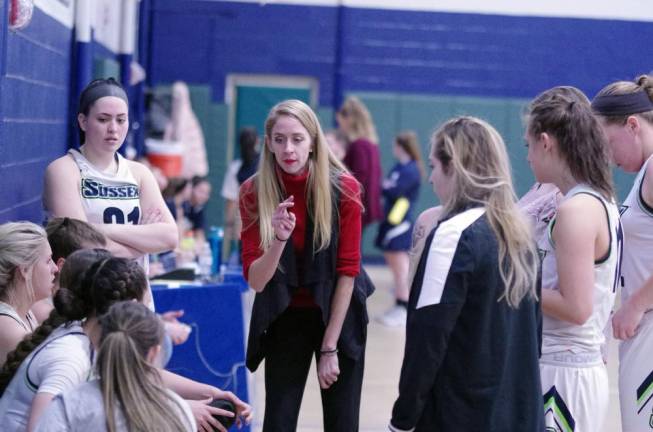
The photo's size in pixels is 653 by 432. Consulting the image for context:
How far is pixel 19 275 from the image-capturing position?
10.4ft

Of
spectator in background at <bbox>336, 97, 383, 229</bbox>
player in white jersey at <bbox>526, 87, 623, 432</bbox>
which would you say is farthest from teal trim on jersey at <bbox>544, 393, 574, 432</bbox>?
spectator in background at <bbox>336, 97, 383, 229</bbox>

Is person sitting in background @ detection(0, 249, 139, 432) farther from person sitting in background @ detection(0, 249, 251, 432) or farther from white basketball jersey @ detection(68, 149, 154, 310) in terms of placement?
white basketball jersey @ detection(68, 149, 154, 310)

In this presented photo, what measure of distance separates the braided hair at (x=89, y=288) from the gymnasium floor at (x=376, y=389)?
2.63 metres

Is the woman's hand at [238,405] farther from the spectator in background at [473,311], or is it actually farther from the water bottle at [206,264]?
the water bottle at [206,264]

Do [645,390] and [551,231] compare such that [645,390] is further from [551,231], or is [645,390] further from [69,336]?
[69,336]

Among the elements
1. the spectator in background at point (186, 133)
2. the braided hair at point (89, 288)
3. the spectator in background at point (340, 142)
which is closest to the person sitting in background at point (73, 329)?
the braided hair at point (89, 288)

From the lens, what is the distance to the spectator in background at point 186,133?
480 inches

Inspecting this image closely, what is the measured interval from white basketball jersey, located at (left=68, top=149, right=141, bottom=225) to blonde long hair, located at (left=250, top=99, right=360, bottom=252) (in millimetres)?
619

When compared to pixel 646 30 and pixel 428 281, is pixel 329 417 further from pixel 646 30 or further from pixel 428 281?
pixel 646 30

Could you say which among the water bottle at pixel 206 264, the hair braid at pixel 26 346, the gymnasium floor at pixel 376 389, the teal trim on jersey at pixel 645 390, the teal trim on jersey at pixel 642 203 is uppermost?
the teal trim on jersey at pixel 642 203

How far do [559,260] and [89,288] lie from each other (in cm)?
129

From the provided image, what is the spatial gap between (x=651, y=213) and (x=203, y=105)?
10.4m

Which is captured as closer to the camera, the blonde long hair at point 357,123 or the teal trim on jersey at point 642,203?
the teal trim on jersey at point 642,203

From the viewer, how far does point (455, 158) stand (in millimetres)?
2756
